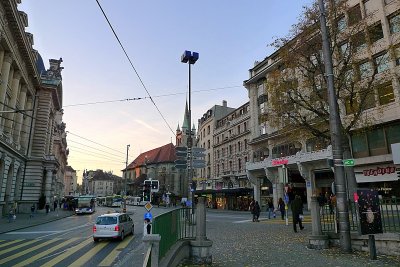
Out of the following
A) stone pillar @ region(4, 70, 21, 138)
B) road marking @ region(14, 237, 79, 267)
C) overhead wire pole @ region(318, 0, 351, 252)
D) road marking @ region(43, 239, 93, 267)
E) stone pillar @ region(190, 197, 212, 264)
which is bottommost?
road marking @ region(43, 239, 93, 267)

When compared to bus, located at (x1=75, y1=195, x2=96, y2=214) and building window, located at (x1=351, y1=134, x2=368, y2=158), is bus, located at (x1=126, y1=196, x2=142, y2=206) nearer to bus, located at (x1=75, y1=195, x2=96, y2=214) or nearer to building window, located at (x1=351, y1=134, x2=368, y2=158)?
bus, located at (x1=75, y1=195, x2=96, y2=214)

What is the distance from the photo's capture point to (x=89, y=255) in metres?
13.2

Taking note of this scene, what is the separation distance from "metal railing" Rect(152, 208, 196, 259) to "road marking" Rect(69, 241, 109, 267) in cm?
398

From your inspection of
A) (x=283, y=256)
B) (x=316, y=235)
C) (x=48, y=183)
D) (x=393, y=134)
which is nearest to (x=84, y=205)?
(x=48, y=183)

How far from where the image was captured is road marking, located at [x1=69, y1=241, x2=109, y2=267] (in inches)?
452

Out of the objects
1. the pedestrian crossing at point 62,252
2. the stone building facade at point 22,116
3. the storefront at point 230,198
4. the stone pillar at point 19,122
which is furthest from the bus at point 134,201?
the pedestrian crossing at point 62,252

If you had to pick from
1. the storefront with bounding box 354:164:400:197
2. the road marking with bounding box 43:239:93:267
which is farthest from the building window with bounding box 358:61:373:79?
the road marking with bounding box 43:239:93:267

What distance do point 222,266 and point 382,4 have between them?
27.8 metres

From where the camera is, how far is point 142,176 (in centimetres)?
13125

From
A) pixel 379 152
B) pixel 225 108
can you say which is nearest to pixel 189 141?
pixel 379 152

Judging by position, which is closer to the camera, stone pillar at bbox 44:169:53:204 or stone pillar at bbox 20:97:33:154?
stone pillar at bbox 20:97:33:154

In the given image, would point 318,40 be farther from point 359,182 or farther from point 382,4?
point 359,182

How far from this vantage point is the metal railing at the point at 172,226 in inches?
303

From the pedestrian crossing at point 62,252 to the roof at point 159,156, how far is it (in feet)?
332
